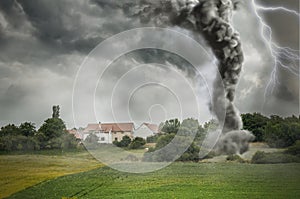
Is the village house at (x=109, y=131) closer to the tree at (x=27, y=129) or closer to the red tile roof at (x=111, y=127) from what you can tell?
the red tile roof at (x=111, y=127)

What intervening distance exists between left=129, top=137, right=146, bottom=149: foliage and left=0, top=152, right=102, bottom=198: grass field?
0.79 metres

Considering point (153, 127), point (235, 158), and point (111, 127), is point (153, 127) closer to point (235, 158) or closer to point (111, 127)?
point (111, 127)

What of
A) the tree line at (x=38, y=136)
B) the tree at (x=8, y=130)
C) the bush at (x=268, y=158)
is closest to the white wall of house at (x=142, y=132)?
the tree line at (x=38, y=136)

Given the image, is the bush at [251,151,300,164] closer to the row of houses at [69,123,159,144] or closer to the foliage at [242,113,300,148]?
the foliage at [242,113,300,148]

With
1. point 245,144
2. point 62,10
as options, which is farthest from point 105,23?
point 245,144

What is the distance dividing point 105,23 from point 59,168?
3.00 metres

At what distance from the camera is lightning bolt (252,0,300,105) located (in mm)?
10218

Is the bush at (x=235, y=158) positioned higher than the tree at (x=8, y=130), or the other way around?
the tree at (x=8, y=130)

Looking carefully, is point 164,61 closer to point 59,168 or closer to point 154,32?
point 154,32

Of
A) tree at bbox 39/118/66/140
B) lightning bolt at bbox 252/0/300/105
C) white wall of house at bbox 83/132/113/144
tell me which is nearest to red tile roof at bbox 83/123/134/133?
white wall of house at bbox 83/132/113/144

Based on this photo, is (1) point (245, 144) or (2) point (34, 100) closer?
(2) point (34, 100)

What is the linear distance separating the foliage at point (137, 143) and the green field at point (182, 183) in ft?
1.92

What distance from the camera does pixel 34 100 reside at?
830 cm

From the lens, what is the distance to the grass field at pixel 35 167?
7.68 m
